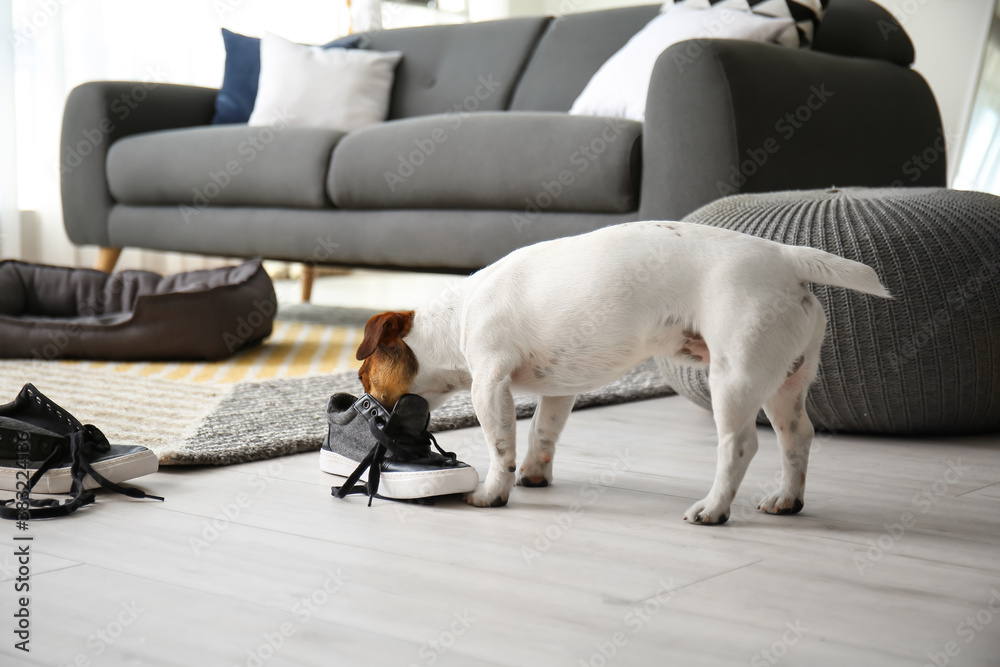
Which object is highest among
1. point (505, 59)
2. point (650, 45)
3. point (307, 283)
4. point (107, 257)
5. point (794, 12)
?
point (794, 12)

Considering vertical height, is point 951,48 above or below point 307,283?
above

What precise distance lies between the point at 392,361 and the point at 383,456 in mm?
141

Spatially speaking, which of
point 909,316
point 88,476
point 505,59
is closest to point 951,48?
point 505,59

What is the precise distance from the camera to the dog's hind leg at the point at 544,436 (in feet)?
4.68

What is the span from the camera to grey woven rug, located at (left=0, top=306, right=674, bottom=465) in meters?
1.60

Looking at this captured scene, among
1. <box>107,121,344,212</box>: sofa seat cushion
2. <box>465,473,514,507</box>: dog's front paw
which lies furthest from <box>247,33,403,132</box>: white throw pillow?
<box>465,473,514,507</box>: dog's front paw

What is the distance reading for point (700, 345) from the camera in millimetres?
1230

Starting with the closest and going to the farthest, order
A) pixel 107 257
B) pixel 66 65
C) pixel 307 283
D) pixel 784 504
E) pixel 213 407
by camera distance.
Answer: pixel 784 504
pixel 213 407
pixel 107 257
pixel 307 283
pixel 66 65

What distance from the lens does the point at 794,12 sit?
2.76 metres

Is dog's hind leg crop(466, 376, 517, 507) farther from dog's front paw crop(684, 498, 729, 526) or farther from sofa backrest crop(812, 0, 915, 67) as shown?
sofa backrest crop(812, 0, 915, 67)

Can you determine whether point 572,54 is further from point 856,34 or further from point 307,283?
point 307,283

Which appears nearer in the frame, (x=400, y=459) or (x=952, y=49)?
(x=400, y=459)

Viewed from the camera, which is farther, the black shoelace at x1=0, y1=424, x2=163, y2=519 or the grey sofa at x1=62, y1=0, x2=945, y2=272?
the grey sofa at x1=62, y1=0, x2=945, y2=272

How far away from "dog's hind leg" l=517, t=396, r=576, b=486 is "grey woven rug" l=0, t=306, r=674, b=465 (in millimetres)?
421
